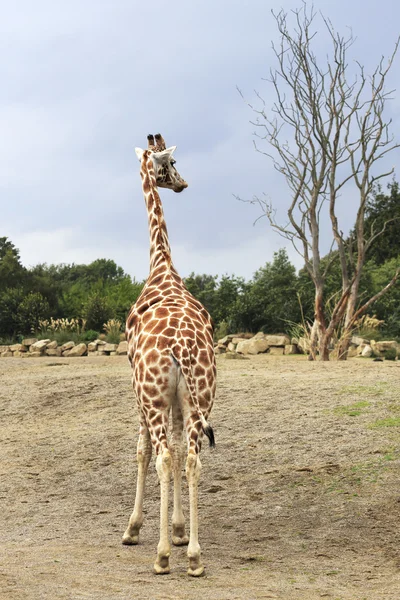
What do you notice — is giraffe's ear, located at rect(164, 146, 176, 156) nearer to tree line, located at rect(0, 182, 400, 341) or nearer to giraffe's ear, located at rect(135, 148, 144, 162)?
giraffe's ear, located at rect(135, 148, 144, 162)

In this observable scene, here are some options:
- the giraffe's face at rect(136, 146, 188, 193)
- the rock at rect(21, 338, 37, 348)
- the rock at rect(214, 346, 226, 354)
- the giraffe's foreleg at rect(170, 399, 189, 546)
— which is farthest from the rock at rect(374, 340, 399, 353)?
the giraffe's foreleg at rect(170, 399, 189, 546)

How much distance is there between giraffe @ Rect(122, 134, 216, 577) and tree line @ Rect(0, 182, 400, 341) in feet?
52.4

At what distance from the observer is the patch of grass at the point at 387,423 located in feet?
33.4

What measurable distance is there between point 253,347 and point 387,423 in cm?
1207

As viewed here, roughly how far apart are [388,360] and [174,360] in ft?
45.7

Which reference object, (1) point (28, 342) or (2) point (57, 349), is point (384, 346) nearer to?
(2) point (57, 349)

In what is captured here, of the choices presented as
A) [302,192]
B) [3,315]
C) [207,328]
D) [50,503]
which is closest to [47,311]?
[3,315]

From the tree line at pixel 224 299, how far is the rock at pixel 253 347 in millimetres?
1426

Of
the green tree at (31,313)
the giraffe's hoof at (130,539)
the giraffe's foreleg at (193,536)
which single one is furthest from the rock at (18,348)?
the giraffe's foreleg at (193,536)

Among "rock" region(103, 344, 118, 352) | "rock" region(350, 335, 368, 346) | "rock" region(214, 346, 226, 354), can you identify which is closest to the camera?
"rock" region(350, 335, 368, 346)

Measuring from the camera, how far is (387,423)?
404 inches

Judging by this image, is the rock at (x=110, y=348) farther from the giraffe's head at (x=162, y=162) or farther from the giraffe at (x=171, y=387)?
the giraffe at (x=171, y=387)

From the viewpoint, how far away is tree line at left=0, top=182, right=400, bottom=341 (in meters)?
27.1

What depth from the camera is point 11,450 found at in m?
11.0
